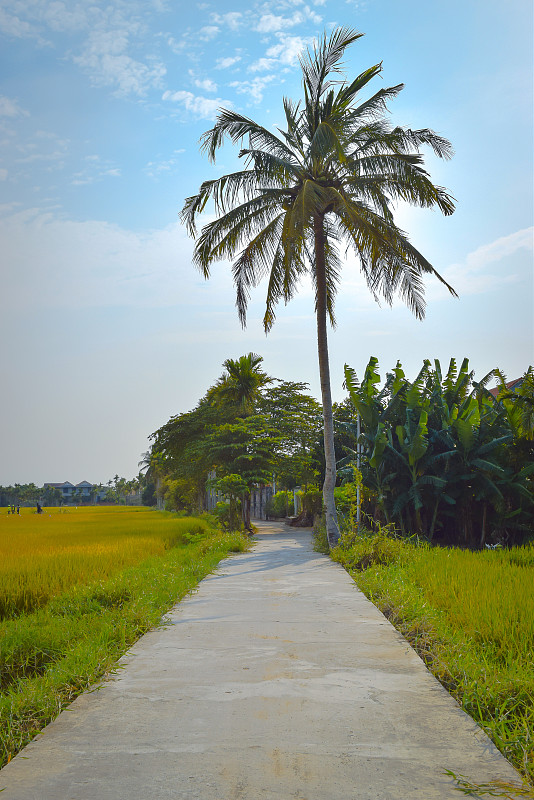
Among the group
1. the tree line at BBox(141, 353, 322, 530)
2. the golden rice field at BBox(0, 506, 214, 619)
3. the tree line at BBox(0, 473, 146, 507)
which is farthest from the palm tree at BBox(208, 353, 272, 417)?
the tree line at BBox(0, 473, 146, 507)

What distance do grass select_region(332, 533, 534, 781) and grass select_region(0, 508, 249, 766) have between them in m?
2.40

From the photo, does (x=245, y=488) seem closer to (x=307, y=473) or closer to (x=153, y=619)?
(x=307, y=473)

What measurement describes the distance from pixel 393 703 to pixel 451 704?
1.13ft

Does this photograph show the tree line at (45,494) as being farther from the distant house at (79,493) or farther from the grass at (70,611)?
the grass at (70,611)

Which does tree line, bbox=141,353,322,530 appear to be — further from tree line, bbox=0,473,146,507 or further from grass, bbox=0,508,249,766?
tree line, bbox=0,473,146,507

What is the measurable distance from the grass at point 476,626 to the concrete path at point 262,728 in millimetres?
137

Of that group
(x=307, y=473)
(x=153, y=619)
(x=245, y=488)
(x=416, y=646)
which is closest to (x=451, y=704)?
(x=416, y=646)

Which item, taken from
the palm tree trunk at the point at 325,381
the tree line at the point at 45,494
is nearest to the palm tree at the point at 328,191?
the palm tree trunk at the point at 325,381

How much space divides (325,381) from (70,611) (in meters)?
8.31

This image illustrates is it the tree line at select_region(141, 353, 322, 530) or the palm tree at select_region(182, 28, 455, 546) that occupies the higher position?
the palm tree at select_region(182, 28, 455, 546)

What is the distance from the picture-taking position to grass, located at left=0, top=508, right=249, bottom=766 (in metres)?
3.78

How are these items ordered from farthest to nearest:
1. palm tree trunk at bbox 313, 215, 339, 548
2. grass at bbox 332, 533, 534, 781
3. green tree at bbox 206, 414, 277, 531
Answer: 1. green tree at bbox 206, 414, 277, 531
2. palm tree trunk at bbox 313, 215, 339, 548
3. grass at bbox 332, 533, 534, 781

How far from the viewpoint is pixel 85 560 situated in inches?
367

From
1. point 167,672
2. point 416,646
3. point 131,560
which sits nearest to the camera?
point 167,672
